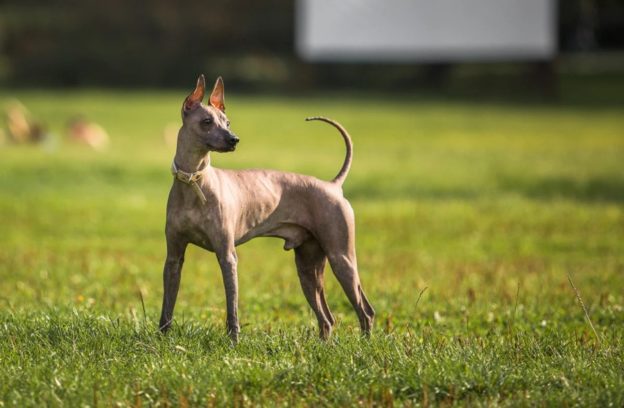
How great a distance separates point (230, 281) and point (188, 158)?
718 mm

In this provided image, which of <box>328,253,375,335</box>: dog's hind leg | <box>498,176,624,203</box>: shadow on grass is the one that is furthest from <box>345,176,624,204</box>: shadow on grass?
<box>328,253,375,335</box>: dog's hind leg

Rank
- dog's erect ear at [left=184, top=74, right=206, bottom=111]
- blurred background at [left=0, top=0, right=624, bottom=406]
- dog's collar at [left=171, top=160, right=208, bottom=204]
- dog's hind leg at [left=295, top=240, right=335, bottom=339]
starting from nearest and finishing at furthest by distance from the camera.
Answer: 1. blurred background at [left=0, top=0, right=624, bottom=406]
2. dog's collar at [left=171, top=160, right=208, bottom=204]
3. dog's erect ear at [left=184, top=74, right=206, bottom=111]
4. dog's hind leg at [left=295, top=240, right=335, bottom=339]

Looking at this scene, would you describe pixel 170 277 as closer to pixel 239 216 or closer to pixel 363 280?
pixel 239 216

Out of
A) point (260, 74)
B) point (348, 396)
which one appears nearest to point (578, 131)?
point (260, 74)

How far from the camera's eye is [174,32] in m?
50.3

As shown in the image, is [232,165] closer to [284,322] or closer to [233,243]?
[284,322]

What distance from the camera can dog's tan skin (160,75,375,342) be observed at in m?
6.94

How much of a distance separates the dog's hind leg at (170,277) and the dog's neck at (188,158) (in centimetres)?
46

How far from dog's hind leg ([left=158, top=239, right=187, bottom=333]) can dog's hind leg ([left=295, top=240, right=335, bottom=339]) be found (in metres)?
0.77

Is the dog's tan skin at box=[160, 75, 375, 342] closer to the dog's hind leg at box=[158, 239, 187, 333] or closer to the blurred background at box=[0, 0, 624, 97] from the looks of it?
the dog's hind leg at box=[158, 239, 187, 333]

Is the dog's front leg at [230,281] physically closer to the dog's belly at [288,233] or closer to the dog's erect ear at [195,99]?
the dog's belly at [288,233]

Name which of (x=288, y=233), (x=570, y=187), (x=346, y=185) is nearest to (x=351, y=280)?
(x=288, y=233)

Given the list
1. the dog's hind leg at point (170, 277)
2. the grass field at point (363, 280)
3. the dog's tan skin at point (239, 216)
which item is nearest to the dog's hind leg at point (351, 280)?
the dog's tan skin at point (239, 216)

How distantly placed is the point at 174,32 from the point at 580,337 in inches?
1716
